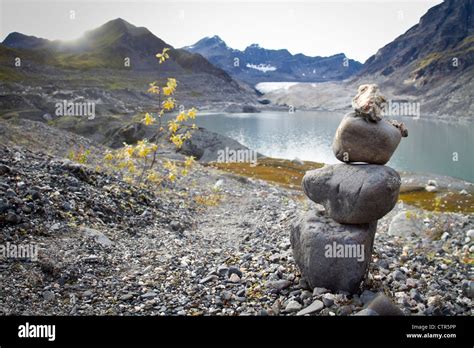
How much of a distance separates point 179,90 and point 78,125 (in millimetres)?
125803

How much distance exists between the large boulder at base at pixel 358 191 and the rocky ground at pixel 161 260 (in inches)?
66.6

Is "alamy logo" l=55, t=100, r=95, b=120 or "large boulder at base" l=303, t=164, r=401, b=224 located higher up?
"alamy logo" l=55, t=100, r=95, b=120

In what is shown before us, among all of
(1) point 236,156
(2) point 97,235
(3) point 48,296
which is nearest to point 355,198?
(3) point 48,296

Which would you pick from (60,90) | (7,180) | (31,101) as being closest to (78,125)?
(31,101)

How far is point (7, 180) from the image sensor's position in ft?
39.1

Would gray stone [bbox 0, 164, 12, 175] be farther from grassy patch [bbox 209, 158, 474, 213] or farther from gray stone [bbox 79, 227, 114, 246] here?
grassy patch [bbox 209, 158, 474, 213]

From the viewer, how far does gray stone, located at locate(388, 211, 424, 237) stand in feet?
54.8

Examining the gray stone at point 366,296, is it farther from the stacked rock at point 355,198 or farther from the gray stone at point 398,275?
the gray stone at point 398,275

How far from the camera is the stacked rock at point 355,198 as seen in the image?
8047 millimetres
